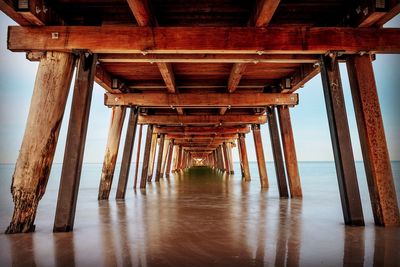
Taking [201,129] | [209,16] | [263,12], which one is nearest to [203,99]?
[209,16]

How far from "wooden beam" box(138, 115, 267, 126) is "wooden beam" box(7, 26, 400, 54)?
800 cm

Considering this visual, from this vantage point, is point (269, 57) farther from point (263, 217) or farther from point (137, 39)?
point (263, 217)

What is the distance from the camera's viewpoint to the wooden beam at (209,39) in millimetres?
5066

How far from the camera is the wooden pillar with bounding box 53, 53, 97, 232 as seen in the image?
4.88 meters

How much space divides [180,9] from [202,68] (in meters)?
2.62

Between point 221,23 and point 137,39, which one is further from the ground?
point 221,23

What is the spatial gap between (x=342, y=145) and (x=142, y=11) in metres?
3.42

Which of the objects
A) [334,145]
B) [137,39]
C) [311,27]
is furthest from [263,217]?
[137,39]

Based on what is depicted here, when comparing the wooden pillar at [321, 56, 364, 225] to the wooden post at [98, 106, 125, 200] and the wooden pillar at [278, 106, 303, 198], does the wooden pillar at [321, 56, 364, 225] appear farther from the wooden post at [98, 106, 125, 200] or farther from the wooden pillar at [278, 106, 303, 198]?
the wooden post at [98, 106, 125, 200]

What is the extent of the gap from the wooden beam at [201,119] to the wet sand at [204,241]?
6.74m

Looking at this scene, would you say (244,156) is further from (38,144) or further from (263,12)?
(38,144)

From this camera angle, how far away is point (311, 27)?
209 inches

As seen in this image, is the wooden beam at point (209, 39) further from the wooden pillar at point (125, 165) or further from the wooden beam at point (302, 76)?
the wooden pillar at point (125, 165)

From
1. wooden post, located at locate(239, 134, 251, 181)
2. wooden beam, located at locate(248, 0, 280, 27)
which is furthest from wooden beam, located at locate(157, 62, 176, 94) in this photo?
wooden post, located at locate(239, 134, 251, 181)
